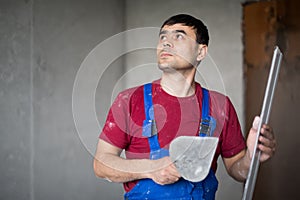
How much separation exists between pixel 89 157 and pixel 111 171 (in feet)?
4.62

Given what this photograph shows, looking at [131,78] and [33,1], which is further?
[131,78]

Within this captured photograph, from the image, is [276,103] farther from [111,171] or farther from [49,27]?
[111,171]

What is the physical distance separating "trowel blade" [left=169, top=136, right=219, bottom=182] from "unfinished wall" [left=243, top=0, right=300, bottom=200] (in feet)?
5.15

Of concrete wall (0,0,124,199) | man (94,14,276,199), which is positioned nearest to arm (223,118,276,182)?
man (94,14,276,199)

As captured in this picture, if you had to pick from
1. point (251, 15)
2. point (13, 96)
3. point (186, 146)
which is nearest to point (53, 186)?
point (13, 96)

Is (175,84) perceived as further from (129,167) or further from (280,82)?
(280,82)

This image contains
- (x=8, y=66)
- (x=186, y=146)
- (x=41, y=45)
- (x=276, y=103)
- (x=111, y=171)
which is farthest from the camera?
(x=276, y=103)

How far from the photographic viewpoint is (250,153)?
1.34m

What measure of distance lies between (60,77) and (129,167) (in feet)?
4.08

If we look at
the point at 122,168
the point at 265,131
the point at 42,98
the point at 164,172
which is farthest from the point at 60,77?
the point at 265,131

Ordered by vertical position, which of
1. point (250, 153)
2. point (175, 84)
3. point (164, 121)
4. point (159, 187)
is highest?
point (175, 84)

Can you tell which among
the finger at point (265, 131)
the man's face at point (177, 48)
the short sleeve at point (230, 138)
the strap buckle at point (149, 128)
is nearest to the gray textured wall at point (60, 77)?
the man's face at point (177, 48)

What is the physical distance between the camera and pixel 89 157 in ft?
8.71

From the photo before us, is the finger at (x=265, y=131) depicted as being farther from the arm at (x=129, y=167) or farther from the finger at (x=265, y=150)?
the arm at (x=129, y=167)
